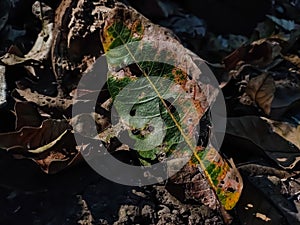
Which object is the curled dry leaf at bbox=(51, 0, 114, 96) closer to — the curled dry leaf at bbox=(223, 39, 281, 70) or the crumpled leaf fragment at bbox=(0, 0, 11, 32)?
the crumpled leaf fragment at bbox=(0, 0, 11, 32)

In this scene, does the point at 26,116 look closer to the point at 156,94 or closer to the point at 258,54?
the point at 156,94

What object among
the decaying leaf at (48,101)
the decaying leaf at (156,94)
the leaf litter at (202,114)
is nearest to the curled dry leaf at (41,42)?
the leaf litter at (202,114)

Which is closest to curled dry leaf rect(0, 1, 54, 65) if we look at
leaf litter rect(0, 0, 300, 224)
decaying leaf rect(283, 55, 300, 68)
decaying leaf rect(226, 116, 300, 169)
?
leaf litter rect(0, 0, 300, 224)

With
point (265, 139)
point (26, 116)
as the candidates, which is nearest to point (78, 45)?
point (26, 116)

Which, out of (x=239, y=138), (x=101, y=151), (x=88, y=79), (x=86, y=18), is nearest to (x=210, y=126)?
(x=239, y=138)

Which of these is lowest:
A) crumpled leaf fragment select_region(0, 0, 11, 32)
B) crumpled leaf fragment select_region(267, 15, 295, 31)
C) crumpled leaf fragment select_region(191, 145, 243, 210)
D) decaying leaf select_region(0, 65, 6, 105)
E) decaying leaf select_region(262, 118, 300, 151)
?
decaying leaf select_region(262, 118, 300, 151)

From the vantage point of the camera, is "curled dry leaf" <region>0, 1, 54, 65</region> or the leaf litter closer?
the leaf litter
